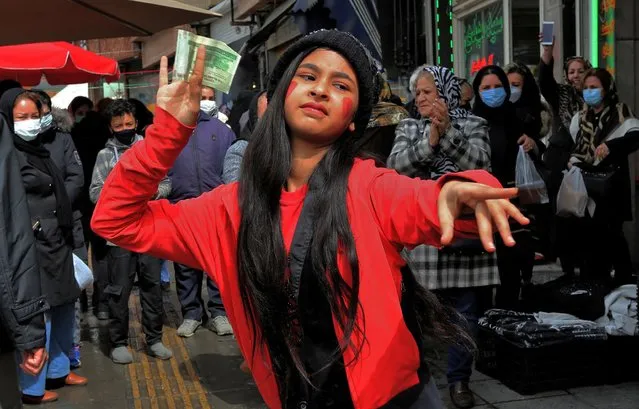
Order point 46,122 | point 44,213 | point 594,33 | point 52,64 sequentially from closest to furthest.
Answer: point 44,213, point 46,122, point 594,33, point 52,64

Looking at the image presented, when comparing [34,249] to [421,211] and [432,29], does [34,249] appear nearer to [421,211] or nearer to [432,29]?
[421,211]

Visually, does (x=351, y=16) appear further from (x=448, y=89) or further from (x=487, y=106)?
(x=448, y=89)

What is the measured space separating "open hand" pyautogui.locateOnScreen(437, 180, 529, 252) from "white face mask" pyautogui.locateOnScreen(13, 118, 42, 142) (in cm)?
411

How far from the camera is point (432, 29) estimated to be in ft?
44.4

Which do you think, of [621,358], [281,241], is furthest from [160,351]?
[281,241]

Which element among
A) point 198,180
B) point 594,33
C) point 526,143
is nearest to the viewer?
point 526,143

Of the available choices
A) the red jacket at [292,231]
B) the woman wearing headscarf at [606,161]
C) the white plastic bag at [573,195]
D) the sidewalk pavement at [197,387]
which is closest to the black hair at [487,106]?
the white plastic bag at [573,195]

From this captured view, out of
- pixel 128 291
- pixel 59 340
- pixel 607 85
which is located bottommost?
pixel 59 340

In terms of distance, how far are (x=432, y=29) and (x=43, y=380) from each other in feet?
32.2

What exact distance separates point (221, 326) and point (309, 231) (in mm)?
5159

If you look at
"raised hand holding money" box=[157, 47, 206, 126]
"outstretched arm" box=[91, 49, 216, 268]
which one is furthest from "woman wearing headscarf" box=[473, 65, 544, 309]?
"raised hand holding money" box=[157, 47, 206, 126]

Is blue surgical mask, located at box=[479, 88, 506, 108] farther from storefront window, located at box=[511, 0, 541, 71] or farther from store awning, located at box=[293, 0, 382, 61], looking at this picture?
storefront window, located at box=[511, 0, 541, 71]

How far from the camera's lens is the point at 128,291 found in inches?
261

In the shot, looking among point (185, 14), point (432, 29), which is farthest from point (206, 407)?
point (432, 29)
